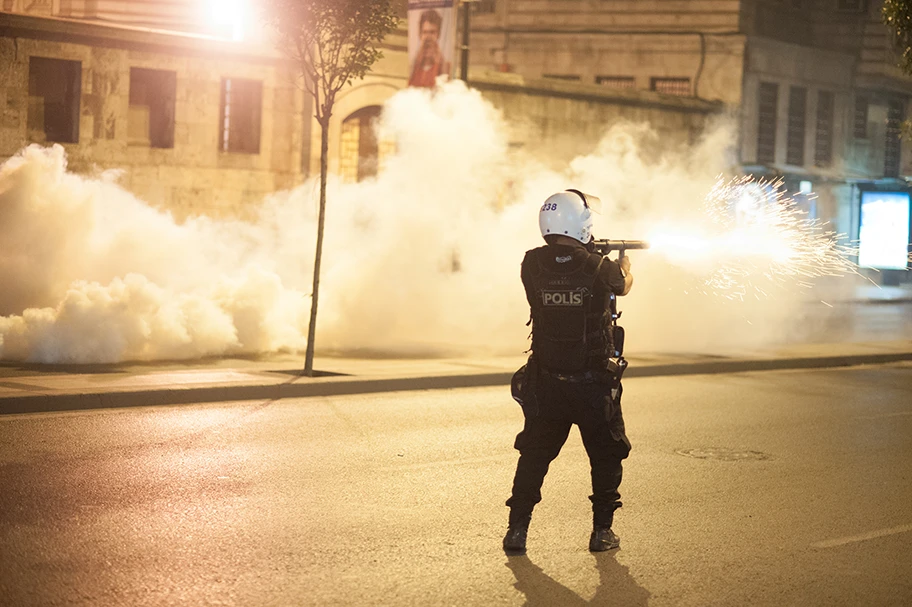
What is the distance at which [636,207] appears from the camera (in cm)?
1953

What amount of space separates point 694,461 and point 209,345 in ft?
23.5

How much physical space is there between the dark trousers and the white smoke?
26.9ft

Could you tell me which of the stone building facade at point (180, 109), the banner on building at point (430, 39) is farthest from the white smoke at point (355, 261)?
the stone building facade at point (180, 109)

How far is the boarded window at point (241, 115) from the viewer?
74.6ft

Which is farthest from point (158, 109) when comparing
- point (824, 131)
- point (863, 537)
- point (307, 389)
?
point (824, 131)

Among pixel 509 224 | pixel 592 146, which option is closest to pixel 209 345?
pixel 509 224

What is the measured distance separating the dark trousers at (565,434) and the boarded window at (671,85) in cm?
2899

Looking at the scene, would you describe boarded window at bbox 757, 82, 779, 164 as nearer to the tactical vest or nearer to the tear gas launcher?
the tear gas launcher

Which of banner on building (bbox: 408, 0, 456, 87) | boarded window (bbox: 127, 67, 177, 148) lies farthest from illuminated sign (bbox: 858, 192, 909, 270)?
boarded window (bbox: 127, 67, 177, 148)

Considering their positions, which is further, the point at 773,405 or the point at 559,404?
the point at 773,405

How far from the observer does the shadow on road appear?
17.5 ft

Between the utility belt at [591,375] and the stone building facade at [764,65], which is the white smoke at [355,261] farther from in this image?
the stone building facade at [764,65]

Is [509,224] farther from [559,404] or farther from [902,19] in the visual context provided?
[559,404]

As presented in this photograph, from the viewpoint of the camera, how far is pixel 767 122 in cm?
3466
